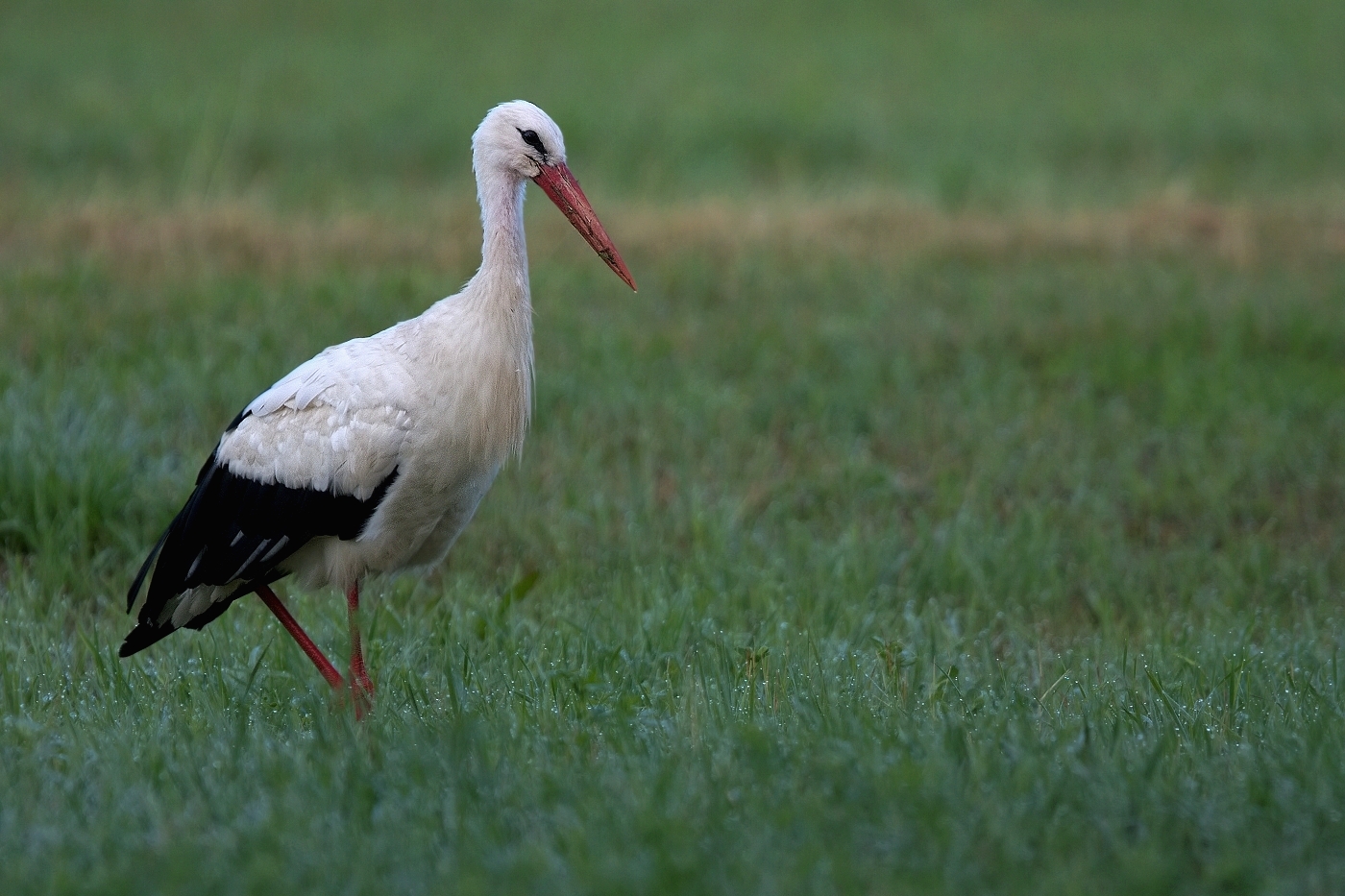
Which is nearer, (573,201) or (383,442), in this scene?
A: (383,442)

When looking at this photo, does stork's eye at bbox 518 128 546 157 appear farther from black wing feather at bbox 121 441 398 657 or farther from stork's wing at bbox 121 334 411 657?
black wing feather at bbox 121 441 398 657

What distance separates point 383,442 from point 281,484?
1.24ft

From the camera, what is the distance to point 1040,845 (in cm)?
276

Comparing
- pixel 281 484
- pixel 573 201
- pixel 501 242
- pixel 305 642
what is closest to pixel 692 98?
pixel 573 201

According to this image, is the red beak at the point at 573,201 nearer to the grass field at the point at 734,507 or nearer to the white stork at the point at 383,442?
the white stork at the point at 383,442

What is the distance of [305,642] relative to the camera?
A: 4121mm

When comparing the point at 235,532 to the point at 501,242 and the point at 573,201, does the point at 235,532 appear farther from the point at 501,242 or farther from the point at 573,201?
the point at 573,201

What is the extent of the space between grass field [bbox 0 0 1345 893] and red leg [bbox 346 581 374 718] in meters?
0.10

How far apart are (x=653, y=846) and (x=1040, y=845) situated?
766 millimetres

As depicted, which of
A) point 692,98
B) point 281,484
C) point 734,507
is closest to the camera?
point 281,484

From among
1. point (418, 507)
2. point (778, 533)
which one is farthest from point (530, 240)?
point (418, 507)

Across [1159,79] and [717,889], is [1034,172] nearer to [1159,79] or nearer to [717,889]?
[1159,79]

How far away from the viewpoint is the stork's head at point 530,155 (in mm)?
4094

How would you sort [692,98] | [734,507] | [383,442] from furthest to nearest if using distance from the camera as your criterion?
1. [692,98]
2. [734,507]
3. [383,442]
